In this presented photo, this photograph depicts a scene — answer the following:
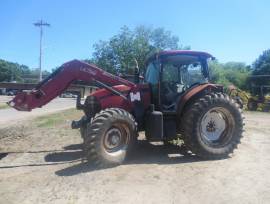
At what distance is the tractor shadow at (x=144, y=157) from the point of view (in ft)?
26.1

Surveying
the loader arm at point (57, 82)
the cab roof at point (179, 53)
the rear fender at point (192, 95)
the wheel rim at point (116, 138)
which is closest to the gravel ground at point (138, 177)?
the wheel rim at point (116, 138)

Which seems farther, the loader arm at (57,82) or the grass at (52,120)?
the grass at (52,120)

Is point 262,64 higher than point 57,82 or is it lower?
higher

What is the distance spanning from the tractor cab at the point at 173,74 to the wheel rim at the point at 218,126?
2.93ft

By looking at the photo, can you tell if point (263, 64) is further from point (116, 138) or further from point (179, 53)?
point (116, 138)

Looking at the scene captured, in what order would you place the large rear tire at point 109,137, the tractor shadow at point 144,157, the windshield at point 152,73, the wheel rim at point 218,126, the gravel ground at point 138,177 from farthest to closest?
the windshield at point 152,73 < the wheel rim at point 218,126 < the large rear tire at point 109,137 < the tractor shadow at point 144,157 < the gravel ground at point 138,177

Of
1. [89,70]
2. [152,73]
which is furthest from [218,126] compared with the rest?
[89,70]

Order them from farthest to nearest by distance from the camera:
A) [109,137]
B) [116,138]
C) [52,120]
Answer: [52,120]
[116,138]
[109,137]

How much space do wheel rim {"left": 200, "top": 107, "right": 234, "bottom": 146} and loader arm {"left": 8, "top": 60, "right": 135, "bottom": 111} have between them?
8.72 ft

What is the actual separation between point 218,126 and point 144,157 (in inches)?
81.3

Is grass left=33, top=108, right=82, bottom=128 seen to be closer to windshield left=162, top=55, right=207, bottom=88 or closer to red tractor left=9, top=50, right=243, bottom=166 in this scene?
red tractor left=9, top=50, right=243, bottom=166

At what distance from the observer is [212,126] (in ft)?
31.2

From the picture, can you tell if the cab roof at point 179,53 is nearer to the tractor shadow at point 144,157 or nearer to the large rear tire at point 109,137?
the large rear tire at point 109,137

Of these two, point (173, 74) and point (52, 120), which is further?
point (52, 120)
